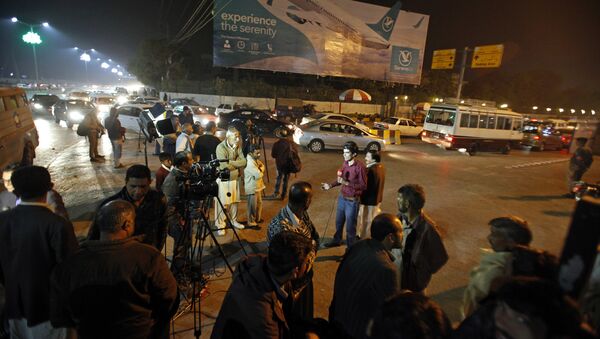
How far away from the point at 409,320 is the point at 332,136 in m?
13.7

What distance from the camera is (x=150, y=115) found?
8.09 m

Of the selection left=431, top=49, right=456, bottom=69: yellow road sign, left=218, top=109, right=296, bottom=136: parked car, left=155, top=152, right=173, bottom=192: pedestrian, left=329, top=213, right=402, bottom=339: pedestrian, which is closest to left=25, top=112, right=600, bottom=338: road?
left=155, top=152, right=173, bottom=192: pedestrian

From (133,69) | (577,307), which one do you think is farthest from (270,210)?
(133,69)

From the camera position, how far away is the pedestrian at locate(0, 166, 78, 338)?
240cm

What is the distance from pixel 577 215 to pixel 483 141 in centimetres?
1763

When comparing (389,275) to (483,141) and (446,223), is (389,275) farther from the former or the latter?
(483,141)

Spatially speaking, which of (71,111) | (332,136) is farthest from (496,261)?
(71,111)

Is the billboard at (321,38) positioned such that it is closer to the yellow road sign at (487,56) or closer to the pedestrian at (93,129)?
the yellow road sign at (487,56)

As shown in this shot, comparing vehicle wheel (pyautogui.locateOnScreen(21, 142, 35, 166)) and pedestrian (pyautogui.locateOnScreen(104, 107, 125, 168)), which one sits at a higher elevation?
pedestrian (pyautogui.locateOnScreen(104, 107, 125, 168))

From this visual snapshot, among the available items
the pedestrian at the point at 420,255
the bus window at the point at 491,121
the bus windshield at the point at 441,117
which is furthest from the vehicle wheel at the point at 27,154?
the bus window at the point at 491,121

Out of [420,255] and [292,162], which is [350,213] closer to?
[420,255]

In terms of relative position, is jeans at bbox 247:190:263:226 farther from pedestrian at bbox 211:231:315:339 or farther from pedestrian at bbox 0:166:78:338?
pedestrian at bbox 211:231:315:339

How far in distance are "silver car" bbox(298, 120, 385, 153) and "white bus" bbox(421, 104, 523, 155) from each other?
3.31 meters

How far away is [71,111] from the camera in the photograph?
17656mm
